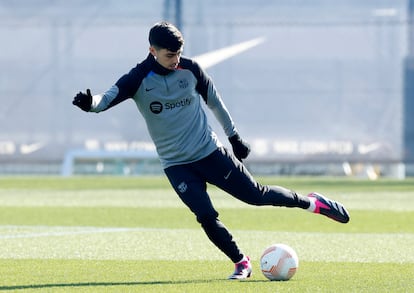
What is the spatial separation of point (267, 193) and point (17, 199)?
10695 mm

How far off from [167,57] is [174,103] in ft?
1.03

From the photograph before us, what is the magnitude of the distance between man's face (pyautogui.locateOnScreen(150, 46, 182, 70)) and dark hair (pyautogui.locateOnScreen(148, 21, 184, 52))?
0.03 m

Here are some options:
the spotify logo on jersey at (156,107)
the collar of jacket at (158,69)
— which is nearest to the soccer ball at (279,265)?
the spotify logo on jersey at (156,107)

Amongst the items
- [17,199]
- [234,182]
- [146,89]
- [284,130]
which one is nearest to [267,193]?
[234,182]

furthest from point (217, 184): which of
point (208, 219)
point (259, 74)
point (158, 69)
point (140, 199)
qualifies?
point (259, 74)

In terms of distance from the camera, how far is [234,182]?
7484mm

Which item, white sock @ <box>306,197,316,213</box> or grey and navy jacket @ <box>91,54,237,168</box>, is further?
white sock @ <box>306,197,316,213</box>

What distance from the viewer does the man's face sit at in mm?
7223

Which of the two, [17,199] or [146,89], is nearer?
[146,89]

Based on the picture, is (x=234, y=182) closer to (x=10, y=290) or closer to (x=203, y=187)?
(x=203, y=187)

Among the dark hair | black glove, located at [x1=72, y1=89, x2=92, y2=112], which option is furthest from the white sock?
black glove, located at [x1=72, y1=89, x2=92, y2=112]

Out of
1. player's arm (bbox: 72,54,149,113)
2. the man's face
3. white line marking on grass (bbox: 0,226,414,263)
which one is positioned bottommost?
white line marking on grass (bbox: 0,226,414,263)

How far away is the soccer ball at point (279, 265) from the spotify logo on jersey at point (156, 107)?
1.05m

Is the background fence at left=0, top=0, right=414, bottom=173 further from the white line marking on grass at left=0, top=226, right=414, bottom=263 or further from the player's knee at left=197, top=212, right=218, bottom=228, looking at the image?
the player's knee at left=197, top=212, right=218, bottom=228
